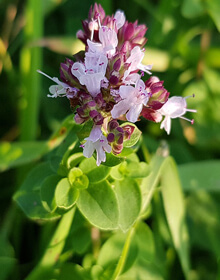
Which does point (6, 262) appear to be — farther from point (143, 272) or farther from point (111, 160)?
point (111, 160)

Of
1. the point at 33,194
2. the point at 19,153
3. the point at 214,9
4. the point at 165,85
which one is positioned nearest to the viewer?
the point at 33,194

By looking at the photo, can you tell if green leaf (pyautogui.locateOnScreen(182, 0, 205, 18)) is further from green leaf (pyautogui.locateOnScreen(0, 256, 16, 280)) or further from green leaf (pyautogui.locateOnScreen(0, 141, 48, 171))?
green leaf (pyautogui.locateOnScreen(0, 256, 16, 280))

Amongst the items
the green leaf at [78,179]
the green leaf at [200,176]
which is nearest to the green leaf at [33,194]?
the green leaf at [78,179]

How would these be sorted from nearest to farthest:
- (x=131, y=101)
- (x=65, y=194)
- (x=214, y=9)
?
(x=131, y=101) → (x=65, y=194) → (x=214, y=9)

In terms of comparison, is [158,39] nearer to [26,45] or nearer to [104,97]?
[26,45]

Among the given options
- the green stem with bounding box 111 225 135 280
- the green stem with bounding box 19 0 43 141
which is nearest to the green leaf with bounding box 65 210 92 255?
the green stem with bounding box 111 225 135 280

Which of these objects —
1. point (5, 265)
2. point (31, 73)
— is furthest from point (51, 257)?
point (31, 73)
